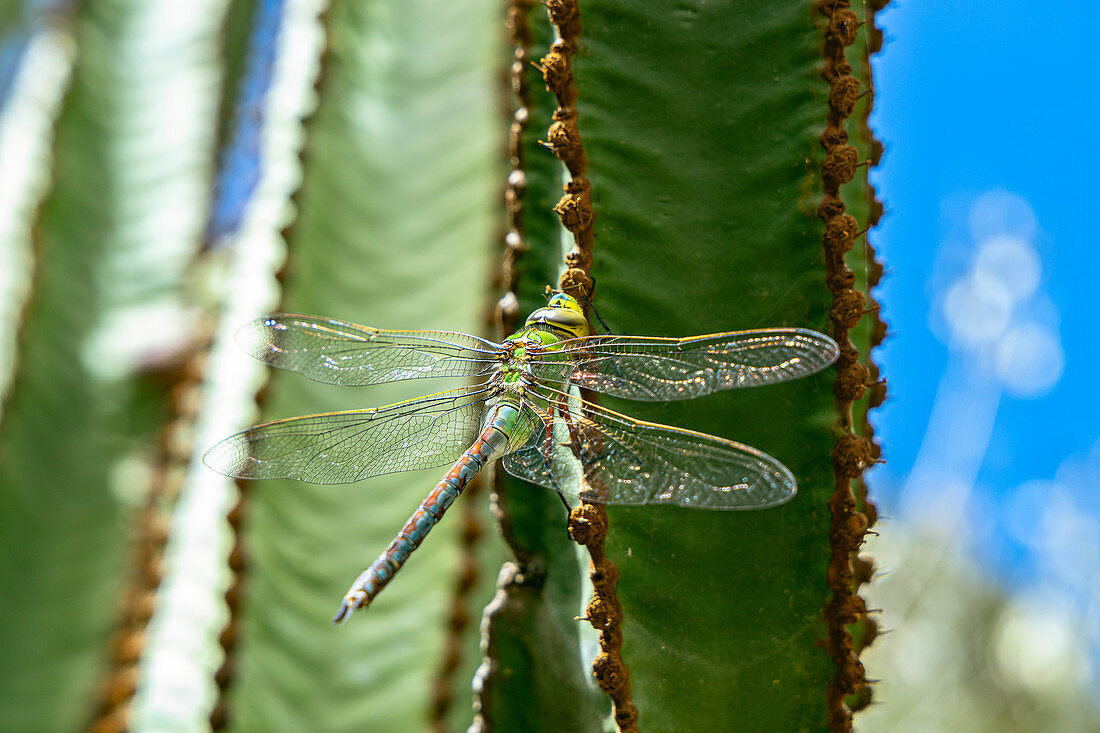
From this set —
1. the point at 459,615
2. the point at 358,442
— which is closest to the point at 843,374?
the point at 358,442

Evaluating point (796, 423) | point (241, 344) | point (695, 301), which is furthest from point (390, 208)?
point (796, 423)

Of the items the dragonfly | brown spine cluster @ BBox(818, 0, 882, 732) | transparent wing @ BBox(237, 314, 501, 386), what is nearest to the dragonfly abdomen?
the dragonfly

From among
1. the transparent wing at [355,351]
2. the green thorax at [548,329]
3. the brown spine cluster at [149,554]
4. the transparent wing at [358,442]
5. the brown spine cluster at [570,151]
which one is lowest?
the brown spine cluster at [149,554]

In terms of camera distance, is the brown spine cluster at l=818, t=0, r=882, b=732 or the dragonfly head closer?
the brown spine cluster at l=818, t=0, r=882, b=732

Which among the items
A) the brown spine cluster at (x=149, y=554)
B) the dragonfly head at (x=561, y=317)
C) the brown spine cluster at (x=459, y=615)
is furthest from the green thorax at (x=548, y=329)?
the brown spine cluster at (x=149, y=554)

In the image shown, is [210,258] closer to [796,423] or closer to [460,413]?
[460,413]

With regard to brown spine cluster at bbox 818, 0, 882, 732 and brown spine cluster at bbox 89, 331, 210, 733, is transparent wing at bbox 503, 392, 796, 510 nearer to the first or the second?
brown spine cluster at bbox 818, 0, 882, 732

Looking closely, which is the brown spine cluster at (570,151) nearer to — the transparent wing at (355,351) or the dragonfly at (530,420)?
the dragonfly at (530,420)
